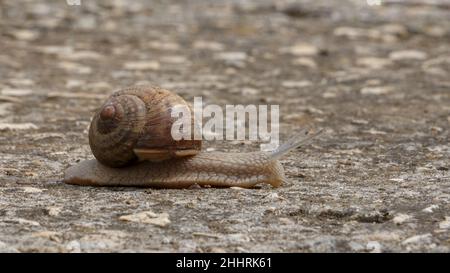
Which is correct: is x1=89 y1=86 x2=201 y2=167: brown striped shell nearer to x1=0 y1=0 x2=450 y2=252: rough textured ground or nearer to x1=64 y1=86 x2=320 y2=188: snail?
x1=64 y1=86 x2=320 y2=188: snail

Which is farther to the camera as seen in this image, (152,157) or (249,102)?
(249,102)

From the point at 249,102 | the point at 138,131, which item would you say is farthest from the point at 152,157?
the point at 249,102

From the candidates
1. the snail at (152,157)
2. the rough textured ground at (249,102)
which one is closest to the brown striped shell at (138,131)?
the snail at (152,157)

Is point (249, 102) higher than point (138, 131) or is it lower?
lower

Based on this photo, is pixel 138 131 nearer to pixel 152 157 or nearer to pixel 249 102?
pixel 152 157

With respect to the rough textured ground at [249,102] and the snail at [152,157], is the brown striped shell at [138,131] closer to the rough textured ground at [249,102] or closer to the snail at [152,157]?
the snail at [152,157]

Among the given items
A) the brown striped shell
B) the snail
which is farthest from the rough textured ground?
the brown striped shell
